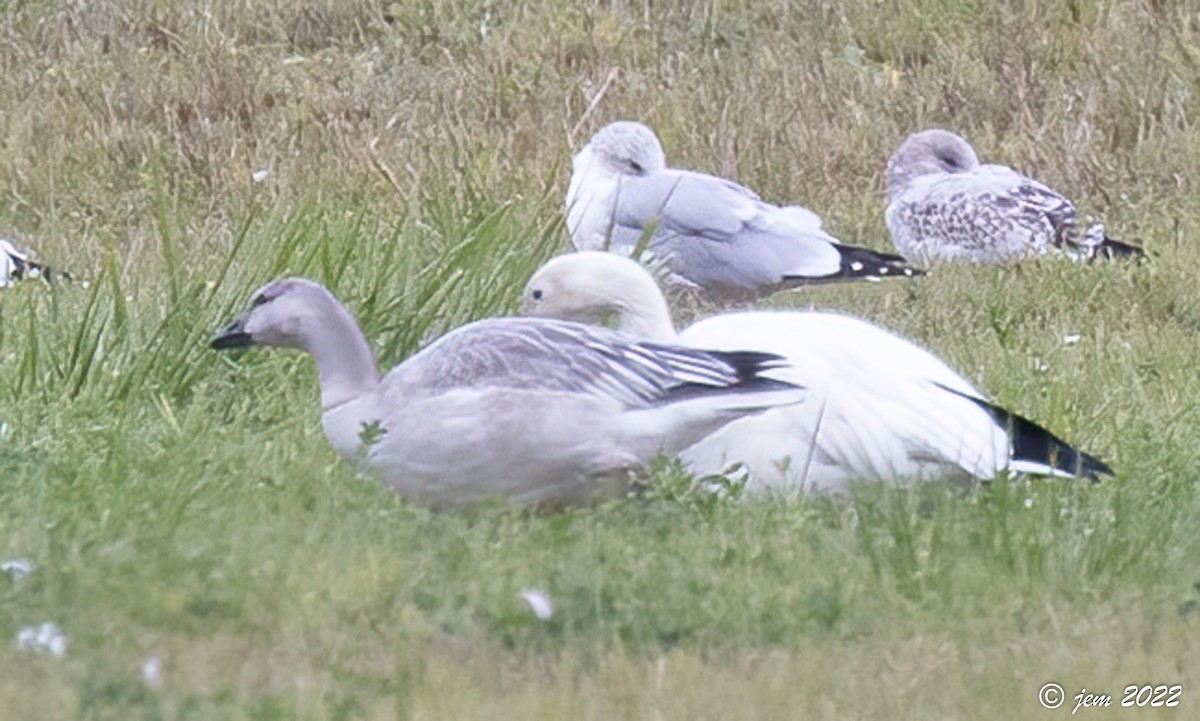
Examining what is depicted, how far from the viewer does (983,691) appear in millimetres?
3670

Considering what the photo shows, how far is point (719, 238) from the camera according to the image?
26.7ft

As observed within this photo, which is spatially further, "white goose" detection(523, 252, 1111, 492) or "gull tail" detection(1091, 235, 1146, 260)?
"gull tail" detection(1091, 235, 1146, 260)

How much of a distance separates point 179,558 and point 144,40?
28.9 ft

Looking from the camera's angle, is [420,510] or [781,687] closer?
[781,687]

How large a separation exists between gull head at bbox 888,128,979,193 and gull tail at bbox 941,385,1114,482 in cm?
465

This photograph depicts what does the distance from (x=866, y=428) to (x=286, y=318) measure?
137 centimetres

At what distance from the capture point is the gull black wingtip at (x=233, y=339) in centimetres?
521

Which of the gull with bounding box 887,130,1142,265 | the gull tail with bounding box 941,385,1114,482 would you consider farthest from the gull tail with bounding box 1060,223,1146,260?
the gull tail with bounding box 941,385,1114,482

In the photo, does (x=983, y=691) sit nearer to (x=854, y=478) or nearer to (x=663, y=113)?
(x=854, y=478)

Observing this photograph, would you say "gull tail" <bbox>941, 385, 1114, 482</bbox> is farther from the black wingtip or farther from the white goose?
the black wingtip

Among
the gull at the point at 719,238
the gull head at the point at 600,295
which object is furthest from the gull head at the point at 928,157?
the gull head at the point at 600,295

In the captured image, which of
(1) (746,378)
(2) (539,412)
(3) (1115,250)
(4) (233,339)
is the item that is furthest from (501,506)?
(3) (1115,250)

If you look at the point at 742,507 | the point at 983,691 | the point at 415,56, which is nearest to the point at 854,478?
the point at 742,507

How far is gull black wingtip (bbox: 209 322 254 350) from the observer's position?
205 inches
